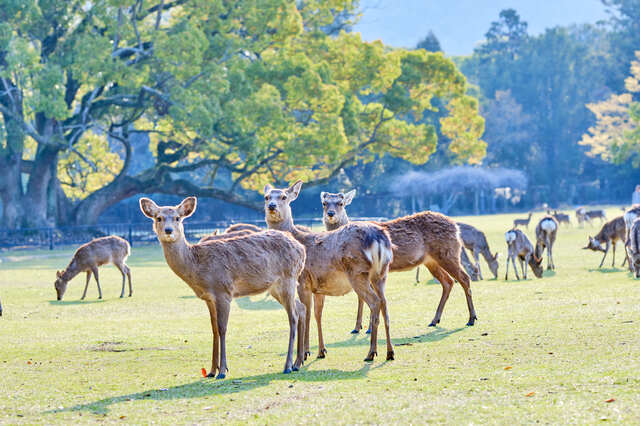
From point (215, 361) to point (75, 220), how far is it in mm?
28683

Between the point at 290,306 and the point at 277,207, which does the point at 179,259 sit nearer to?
the point at 290,306

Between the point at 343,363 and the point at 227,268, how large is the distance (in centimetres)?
145

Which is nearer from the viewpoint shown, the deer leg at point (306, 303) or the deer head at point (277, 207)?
the deer leg at point (306, 303)

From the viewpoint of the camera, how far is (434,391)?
6.21 meters

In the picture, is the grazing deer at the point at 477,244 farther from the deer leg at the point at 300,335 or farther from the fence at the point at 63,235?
the fence at the point at 63,235

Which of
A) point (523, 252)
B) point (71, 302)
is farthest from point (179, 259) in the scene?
point (523, 252)

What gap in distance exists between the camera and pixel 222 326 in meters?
7.50

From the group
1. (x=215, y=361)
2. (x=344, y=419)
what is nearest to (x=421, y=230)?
(x=215, y=361)

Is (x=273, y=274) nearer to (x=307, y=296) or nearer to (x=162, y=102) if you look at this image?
(x=307, y=296)

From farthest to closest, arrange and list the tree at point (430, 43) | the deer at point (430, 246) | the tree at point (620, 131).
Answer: the tree at point (430, 43)
the tree at point (620, 131)
the deer at point (430, 246)

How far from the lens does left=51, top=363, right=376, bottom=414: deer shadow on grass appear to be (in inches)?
251

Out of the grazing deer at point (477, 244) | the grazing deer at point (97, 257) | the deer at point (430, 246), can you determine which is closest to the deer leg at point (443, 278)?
the deer at point (430, 246)

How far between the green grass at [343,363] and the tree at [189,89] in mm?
18152

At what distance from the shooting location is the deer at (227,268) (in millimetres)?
7574
